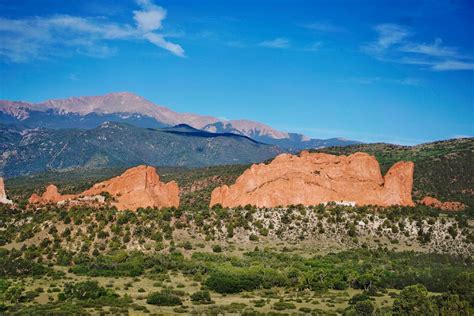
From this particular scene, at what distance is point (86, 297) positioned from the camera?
65000 millimetres

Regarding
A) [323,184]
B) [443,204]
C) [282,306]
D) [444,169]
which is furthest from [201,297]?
[444,169]

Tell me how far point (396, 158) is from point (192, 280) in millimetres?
125187

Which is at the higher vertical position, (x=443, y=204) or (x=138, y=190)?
(x=443, y=204)

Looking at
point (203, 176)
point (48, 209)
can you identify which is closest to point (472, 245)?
point (48, 209)

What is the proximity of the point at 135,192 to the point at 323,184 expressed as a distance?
125 ft

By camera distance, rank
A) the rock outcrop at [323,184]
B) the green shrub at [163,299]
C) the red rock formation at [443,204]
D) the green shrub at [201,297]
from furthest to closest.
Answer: the red rock formation at [443,204] → the rock outcrop at [323,184] → the green shrub at [201,297] → the green shrub at [163,299]

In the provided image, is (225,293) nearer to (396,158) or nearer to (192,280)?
(192,280)

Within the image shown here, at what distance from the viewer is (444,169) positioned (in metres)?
163

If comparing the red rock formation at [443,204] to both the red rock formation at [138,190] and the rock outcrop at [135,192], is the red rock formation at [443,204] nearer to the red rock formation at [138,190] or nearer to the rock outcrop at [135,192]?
the rock outcrop at [135,192]

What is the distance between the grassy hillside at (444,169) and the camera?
149500 mm

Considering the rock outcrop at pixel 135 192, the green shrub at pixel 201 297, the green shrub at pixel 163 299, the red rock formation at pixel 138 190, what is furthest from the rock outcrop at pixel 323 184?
the green shrub at pixel 163 299

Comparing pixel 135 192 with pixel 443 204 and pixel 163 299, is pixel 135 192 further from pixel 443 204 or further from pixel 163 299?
pixel 443 204

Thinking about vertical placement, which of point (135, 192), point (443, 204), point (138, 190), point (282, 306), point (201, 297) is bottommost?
point (201, 297)

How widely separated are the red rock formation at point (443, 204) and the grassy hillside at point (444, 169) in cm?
668
